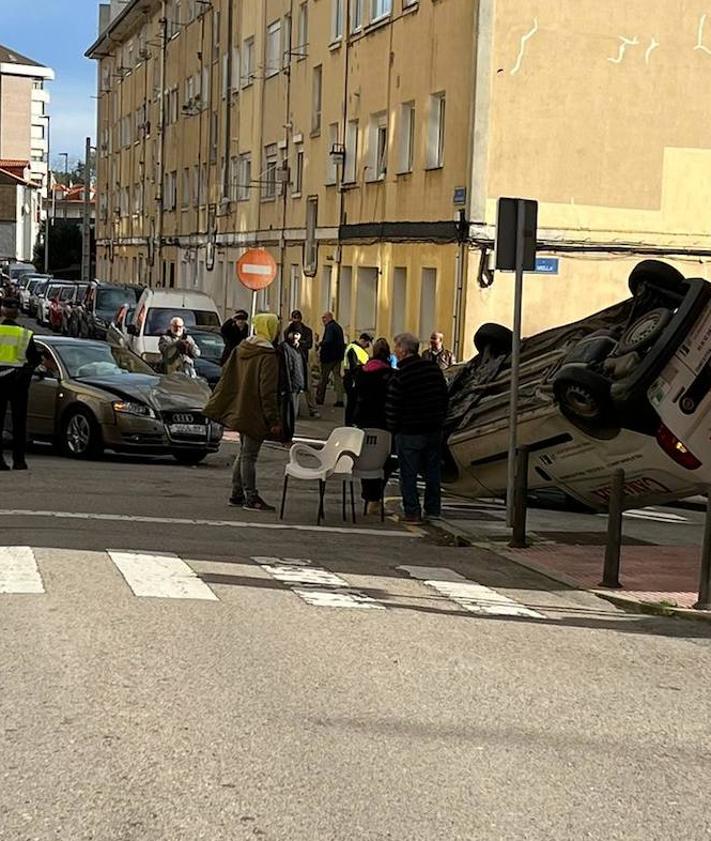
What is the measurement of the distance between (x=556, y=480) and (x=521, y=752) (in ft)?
26.8

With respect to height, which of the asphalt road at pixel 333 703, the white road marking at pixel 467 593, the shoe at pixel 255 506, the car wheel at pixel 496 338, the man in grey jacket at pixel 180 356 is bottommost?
the shoe at pixel 255 506

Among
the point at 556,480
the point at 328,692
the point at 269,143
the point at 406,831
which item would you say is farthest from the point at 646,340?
the point at 269,143

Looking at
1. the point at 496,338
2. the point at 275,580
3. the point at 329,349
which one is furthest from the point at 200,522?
the point at 329,349

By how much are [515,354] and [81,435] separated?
274 inches

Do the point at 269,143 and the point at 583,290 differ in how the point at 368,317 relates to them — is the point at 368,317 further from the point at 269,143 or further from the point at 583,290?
the point at 269,143

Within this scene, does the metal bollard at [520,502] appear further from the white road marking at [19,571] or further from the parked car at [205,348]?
the parked car at [205,348]

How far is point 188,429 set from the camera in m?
18.3

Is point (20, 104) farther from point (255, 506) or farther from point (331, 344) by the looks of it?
point (255, 506)

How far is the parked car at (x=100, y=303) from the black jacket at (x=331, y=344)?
14280 millimetres

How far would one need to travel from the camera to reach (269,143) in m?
41.0

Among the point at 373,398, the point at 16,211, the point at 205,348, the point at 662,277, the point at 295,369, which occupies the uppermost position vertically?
the point at 16,211

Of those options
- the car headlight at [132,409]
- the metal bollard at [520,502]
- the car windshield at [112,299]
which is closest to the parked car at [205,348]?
the car headlight at [132,409]

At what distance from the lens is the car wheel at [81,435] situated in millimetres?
18141

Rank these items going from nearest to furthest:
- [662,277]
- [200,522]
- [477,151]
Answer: [200,522], [662,277], [477,151]
